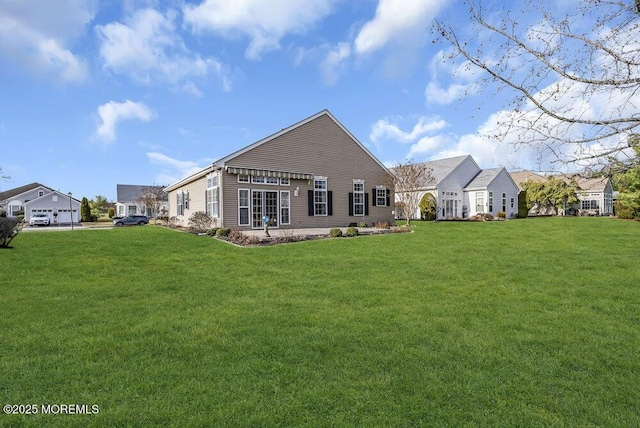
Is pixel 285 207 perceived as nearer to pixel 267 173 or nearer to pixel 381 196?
pixel 267 173

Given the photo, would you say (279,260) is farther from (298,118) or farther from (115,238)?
(298,118)

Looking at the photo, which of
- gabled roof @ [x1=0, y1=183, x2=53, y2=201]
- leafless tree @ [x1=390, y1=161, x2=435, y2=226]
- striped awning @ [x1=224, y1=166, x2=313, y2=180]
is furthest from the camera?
gabled roof @ [x1=0, y1=183, x2=53, y2=201]

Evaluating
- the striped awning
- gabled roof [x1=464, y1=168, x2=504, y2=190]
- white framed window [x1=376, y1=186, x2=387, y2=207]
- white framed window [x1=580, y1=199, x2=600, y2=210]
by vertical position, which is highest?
gabled roof [x1=464, y1=168, x2=504, y2=190]

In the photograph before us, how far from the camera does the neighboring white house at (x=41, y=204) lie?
41.0m

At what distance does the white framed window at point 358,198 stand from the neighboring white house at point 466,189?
10781mm

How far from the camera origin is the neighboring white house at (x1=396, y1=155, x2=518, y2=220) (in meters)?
32.0

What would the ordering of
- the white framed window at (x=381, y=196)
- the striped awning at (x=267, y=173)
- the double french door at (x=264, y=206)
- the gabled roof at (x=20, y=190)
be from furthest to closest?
the gabled roof at (x=20, y=190), the white framed window at (x=381, y=196), the double french door at (x=264, y=206), the striped awning at (x=267, y=173)

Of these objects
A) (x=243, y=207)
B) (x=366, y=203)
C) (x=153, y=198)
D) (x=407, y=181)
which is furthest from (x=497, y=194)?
(x=153, y=198)

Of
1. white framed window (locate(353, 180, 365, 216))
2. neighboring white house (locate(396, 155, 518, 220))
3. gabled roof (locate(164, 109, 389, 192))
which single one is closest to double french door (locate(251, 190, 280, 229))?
gabled roof (locate(164, 109, 389, 192))

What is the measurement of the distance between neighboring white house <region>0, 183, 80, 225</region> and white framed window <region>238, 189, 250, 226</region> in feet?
114

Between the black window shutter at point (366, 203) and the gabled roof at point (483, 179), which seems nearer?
the black window shutter at point (366, 203)

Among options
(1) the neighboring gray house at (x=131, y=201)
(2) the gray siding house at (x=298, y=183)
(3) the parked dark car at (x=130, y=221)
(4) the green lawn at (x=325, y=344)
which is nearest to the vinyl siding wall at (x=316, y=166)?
(2) the gray siding house at (x=298, y=183)

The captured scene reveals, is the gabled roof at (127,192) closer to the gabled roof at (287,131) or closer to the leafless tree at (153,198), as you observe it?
the leafless tree at (153,198)

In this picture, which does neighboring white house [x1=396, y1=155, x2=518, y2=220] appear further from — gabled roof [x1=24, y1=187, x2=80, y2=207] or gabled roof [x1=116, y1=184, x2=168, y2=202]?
gabled roof [x1=116, y1=184, x2=168, y2=202]
